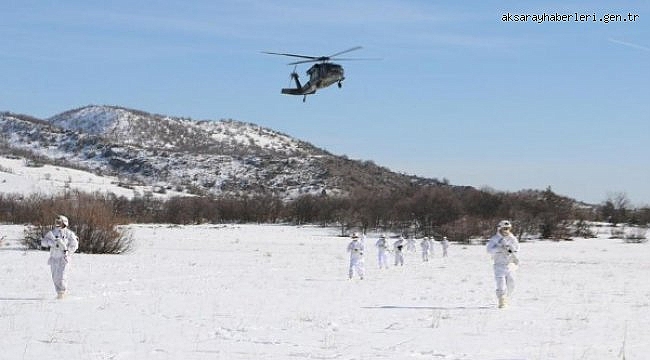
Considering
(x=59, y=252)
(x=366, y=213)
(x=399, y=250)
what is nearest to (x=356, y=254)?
(x=399, y=250)

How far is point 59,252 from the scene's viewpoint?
1856cm

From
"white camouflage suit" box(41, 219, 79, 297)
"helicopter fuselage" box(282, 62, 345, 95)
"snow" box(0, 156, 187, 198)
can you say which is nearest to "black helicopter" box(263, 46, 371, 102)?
"helicopter fuselage" box(282, 62, 345, 95)

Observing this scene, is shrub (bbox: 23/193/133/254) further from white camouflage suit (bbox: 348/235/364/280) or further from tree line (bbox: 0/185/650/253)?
white camouflage suit (bbox: 348/235/364/280)

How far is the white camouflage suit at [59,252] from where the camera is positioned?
18.3 m

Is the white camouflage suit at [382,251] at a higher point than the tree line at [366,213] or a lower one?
lower

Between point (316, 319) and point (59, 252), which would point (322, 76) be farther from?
point (316, 319)

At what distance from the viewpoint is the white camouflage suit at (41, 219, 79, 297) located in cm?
1833

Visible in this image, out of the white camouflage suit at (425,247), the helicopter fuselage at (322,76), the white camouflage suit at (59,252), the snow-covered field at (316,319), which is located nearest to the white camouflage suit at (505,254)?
the snow-covered field at (316,319)

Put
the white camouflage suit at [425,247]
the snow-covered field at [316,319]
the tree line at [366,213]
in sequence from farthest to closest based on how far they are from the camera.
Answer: the tree line at [366,213] < the white camouflage suit at [425,247] < the snow-covered field at [316,319]

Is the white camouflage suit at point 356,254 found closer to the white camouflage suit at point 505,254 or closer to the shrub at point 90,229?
the white camouflage suit at point 505,254

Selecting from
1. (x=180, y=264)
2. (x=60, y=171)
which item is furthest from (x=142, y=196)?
(x=180, y=264)

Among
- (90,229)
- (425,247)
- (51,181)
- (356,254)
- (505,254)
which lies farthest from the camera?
(51,181)

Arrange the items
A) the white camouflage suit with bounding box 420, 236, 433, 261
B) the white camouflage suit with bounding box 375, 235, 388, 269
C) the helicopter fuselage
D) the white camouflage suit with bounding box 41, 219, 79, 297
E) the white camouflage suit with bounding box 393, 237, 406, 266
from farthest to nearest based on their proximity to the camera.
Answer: the white camouflage suit with bounding box 420, 236, 433, 261
the white camouflage suit with bounding box 393, 237, 406, 266
the white camouflage suit with bounding box 375, 235, 388, 269
the helicopter fuselage
the white camouflage suit with bounding box 41, 219, 79, 297

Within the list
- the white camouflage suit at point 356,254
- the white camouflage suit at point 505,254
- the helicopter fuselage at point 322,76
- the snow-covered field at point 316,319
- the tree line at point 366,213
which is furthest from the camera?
the tree line at point 366,213
